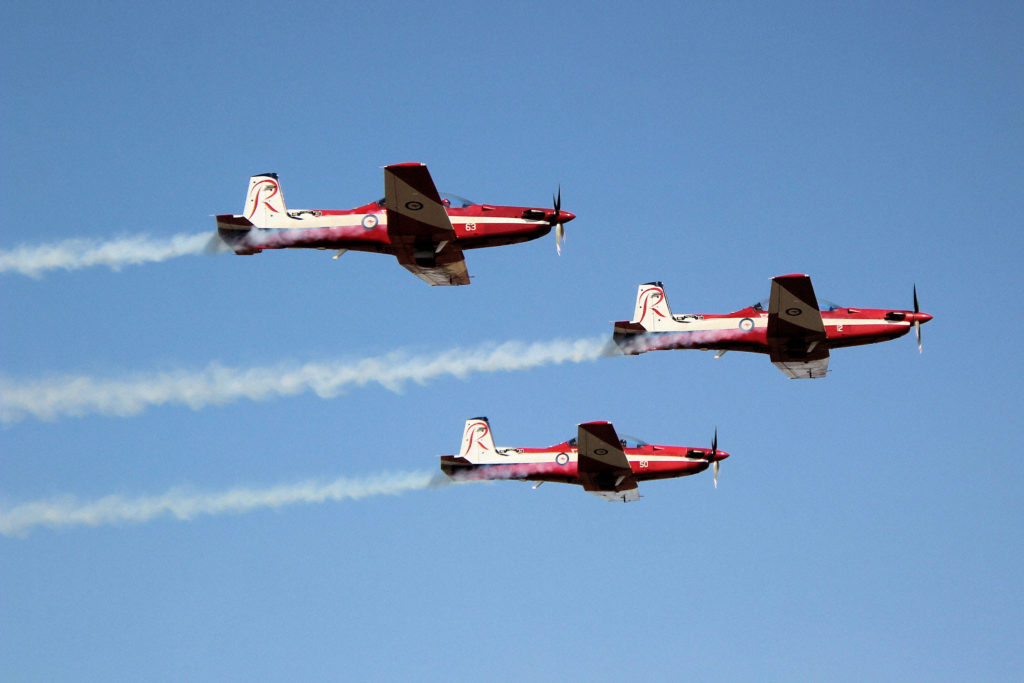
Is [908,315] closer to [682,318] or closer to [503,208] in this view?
[682,318]

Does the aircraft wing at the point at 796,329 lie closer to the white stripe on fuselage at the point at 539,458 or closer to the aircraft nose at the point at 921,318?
the aircraft nose at the point at 921,318

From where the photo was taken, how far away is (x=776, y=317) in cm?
5431

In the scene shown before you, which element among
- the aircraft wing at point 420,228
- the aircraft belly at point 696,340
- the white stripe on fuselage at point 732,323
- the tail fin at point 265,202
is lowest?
the aircraft belly at point 696,340

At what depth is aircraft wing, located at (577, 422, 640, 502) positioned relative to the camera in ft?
190

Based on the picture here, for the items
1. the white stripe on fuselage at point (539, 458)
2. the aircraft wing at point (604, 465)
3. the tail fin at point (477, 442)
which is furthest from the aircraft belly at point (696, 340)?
the tail fin at point (477, 442)

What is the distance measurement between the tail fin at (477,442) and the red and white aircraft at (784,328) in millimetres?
10357

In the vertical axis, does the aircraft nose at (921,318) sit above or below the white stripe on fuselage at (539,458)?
above

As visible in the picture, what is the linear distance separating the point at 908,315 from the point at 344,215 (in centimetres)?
2204

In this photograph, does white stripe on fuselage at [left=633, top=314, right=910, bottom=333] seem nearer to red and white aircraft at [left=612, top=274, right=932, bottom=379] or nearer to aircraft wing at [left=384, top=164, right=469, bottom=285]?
red and white aircraft at [left=612, top=274, right=932, bottom=379]

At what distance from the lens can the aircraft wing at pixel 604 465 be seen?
5797 centimetres

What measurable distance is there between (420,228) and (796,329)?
15133 millimetres

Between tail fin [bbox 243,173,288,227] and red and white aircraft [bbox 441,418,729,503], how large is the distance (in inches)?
589

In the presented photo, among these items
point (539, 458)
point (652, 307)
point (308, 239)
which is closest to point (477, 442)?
point (539, 458)

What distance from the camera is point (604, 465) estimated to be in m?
59.7
